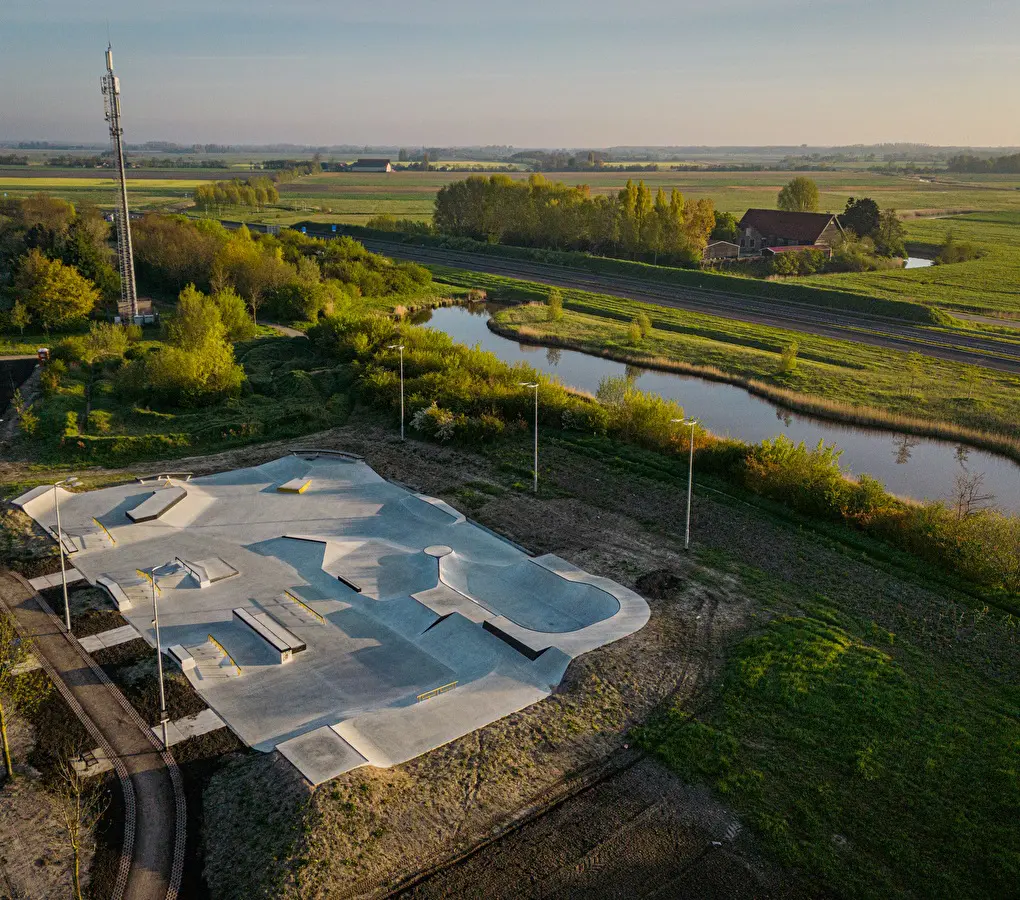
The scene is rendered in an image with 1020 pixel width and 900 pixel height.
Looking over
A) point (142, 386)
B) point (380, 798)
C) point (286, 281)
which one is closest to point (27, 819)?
point (380, 798)

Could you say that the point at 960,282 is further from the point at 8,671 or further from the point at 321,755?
the point at 8,671

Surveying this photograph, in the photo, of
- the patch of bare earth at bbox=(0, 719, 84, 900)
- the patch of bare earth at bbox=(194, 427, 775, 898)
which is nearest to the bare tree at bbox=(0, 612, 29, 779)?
the patch of bare earth at bbox=(0, 719, 84, 900)

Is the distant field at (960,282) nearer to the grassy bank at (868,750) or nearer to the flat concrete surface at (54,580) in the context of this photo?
the grassy bank at (868,750)

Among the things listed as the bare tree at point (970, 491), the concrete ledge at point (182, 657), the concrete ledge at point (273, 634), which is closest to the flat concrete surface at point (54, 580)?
the concrete ledge at point (182, 657)

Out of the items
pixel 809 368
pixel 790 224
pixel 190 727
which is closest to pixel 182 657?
pixel 190 727

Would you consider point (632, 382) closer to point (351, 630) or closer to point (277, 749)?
point (351, 630)

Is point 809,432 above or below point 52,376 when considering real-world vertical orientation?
below

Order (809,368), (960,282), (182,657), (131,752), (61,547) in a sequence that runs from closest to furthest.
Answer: (131,752) < (182,657) < (61,547) < (809,368) < (960,282)
